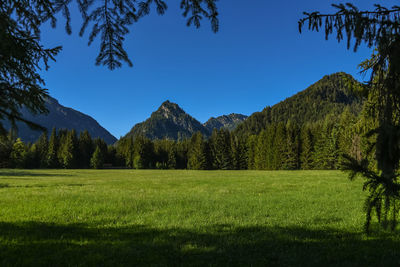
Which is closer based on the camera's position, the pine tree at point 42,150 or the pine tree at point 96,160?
the pine tree at point 42,150

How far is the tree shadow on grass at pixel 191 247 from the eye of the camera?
4.46m

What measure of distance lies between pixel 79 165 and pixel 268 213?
3672 inches

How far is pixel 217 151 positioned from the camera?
8094 centimetres

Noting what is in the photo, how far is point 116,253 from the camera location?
4.77 m

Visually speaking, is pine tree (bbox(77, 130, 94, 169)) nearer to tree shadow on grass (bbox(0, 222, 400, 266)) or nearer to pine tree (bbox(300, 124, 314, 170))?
pine tree (bbox(300, 124, 314, 170))

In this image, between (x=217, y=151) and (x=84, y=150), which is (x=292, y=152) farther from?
(x=84, y=150)

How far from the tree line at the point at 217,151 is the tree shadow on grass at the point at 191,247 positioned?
58.9 metres

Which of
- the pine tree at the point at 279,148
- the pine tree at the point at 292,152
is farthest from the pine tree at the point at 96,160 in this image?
the pine tree at the point at 292,152

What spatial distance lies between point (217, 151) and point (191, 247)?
3001 inches

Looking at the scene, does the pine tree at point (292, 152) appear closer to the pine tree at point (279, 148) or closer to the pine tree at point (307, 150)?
the pine tree at point (279, 148)

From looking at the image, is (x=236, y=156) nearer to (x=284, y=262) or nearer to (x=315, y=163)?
(x=315, y=163)

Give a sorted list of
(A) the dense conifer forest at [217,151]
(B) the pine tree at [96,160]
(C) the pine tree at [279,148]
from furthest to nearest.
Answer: (B) the pine tree at [96,160] < (C) the pine tree at [279,148] < (A) the dense conifer forest at [217,151]

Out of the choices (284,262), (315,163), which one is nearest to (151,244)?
(284,262)

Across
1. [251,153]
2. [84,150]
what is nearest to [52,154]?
[84,150]
